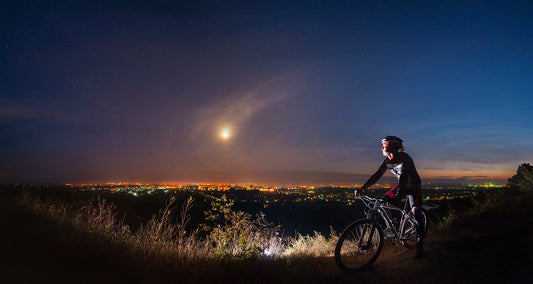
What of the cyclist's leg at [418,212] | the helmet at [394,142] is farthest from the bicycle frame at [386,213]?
the helmet at [394,142]

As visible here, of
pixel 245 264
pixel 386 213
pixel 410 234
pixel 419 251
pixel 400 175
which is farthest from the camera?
pixel 410 234

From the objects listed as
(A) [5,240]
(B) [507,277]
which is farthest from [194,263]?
(B) [507,277]

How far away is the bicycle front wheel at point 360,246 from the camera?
5.74m

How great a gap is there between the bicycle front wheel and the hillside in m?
0.20

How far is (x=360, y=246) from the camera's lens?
6137 millimetres

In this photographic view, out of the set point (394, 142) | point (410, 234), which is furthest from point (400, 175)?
point (410, 234)

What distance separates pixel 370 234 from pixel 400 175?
1.51 metres

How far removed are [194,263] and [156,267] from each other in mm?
733

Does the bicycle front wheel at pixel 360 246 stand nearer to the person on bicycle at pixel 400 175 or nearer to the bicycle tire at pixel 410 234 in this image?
the person on bicycle at pixel 400 175

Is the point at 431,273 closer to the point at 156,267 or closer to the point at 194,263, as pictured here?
the point at 194,263

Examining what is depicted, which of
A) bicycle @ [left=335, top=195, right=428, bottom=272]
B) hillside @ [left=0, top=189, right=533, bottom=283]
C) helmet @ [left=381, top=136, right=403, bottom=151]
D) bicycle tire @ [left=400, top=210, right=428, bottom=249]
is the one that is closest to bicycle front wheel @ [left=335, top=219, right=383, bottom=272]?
bicycle @ [left=335, top=195, right=428, bottom=272]

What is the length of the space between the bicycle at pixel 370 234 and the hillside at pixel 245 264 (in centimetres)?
25

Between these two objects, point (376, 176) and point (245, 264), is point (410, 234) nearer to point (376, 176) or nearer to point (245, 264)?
point (376, 176)

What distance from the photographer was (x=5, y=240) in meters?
4.55
